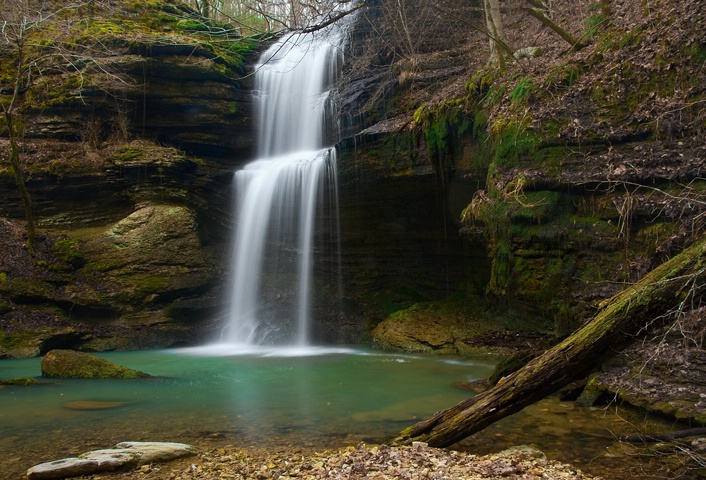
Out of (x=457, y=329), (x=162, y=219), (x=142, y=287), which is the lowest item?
(x=457, y=329)

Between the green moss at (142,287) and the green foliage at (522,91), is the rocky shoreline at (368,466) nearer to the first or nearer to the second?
the green foliage at (522,91)

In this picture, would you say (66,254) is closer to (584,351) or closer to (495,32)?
(495,32)

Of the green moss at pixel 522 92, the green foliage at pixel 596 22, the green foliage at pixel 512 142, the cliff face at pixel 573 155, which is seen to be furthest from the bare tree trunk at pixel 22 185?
the green foliage at pixel 596 22

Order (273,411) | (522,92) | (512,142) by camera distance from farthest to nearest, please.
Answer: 1. (522,92)
2. (512,142)
3. (273,411)

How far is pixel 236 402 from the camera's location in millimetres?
7270

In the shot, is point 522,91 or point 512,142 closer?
point 512,142

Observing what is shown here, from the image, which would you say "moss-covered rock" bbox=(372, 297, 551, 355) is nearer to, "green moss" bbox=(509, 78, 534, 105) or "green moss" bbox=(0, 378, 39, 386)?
"green moss" bbox=(509, 78, 534, 105)

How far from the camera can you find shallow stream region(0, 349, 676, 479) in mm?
5113

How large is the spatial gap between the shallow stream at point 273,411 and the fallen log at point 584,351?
0.36 meters

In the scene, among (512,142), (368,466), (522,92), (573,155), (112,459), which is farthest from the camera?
(522,92)

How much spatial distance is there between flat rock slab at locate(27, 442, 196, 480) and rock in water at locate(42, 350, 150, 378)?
456 cm

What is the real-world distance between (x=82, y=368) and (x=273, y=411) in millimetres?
4437

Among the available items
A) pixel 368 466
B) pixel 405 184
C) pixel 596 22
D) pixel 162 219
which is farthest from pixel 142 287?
pixel 596 22

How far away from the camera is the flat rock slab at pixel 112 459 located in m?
4.25
